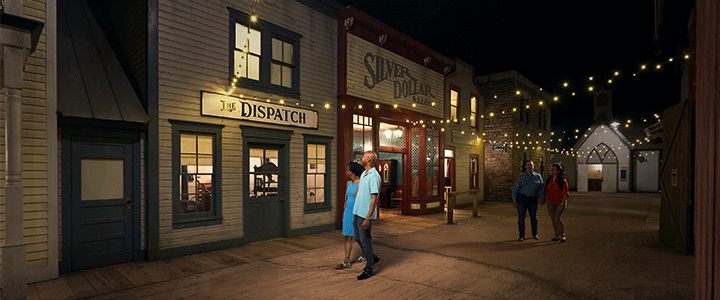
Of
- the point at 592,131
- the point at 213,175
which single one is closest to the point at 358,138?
the point at 213,175

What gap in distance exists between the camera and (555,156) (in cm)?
3039

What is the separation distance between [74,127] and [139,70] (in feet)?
4.99

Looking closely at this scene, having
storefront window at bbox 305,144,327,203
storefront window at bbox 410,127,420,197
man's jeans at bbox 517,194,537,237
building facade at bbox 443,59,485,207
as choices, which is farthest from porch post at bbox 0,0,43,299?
building facade at bbox 443,59,485,207

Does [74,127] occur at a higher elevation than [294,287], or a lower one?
higher

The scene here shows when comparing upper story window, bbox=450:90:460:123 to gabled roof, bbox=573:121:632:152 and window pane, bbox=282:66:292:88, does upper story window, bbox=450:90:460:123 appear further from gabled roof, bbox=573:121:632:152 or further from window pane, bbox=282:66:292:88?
gabled roof, bbox=573:121:632:152

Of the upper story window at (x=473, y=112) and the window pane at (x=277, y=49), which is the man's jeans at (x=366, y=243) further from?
the upper story window at (x=473, y=112)

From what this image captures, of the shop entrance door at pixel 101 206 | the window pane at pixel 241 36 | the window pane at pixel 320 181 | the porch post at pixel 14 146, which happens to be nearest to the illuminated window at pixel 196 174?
the shop entrance door at pixel 101 206

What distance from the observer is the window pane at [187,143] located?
7.02m

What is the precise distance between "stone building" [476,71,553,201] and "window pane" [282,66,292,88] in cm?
1199

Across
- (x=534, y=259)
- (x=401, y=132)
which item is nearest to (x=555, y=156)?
(x=401, y=132)

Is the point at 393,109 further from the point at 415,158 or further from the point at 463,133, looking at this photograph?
the point at 463,133

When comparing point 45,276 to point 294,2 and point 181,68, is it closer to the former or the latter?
point 181,68

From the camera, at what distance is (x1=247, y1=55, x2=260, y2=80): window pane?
805cm

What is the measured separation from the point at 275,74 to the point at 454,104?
936cm
